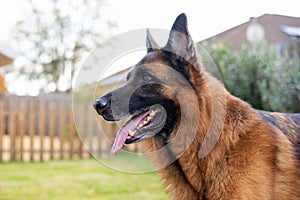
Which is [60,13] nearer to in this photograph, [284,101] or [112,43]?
[284,101]

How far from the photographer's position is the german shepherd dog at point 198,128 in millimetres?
2602

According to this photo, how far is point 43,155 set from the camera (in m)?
11.3

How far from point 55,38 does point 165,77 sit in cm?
1634

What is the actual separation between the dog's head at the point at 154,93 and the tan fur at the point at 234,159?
31mm

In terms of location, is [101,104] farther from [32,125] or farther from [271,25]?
[32,125]

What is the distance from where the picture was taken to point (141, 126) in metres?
2.69

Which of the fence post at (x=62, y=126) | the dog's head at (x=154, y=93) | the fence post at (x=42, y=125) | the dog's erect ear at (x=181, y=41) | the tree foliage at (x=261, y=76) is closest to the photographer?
the dog's erect ear at (x=181, y=41)

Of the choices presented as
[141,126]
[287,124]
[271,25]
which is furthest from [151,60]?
[271,25]

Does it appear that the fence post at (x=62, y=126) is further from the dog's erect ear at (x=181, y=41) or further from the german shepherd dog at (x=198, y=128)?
the dog's erect ear at (x=181, y=41)

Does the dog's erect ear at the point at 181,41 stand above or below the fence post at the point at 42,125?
above

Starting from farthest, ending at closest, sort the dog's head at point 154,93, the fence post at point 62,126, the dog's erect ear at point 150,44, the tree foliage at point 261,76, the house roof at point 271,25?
the fence post at point 62,126
the tree foliage at point 261,76
the house roof at point 271,25
the dog's erect ear at point 150,44
the dog's head at point 154,93

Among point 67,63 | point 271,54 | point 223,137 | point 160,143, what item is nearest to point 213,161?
point 223,137

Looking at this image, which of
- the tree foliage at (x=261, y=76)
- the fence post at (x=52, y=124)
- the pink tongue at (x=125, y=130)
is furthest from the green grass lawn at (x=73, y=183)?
the pink tongue at (x=125, y=130)

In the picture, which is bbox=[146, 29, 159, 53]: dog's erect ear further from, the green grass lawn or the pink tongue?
the green grass lawn
